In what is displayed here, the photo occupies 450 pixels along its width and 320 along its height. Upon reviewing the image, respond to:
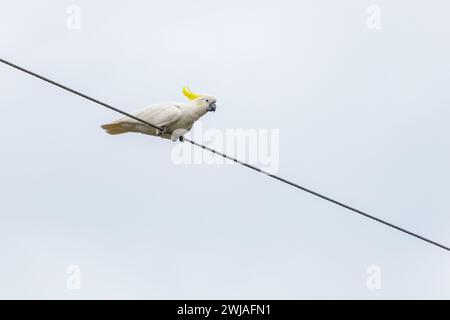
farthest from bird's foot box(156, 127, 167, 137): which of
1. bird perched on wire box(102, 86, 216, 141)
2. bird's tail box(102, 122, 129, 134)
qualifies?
bird's tail box(102, 122, 129, 134)

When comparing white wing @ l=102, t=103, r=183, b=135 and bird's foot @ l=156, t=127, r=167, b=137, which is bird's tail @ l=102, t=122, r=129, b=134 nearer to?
white wing @ l=102, t=103, r=183, b=135

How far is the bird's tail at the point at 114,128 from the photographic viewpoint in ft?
46.9

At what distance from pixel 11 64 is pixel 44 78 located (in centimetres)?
52

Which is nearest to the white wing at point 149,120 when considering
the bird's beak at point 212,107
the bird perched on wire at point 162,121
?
the bird perched on wire at point 162,121

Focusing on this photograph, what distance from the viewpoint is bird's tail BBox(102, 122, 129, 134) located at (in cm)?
1431

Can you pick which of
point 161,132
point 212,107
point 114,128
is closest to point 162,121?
point 161,132

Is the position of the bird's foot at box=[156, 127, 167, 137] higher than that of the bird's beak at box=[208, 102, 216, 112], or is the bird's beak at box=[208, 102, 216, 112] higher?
the bird's beak at box=[208, 102, 216, 112]

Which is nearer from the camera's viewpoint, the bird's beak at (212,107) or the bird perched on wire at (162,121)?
the bird perched on wire at (162,121)

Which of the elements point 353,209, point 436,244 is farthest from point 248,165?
point 436,244

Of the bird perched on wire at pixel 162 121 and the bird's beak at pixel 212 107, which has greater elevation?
the bird's beak at pixel 212 107

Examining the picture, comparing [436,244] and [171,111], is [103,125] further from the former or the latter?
[436,244]

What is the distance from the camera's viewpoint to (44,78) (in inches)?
400

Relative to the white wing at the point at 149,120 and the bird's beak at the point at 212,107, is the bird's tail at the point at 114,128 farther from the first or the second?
the bird's beak at the point at 212,107

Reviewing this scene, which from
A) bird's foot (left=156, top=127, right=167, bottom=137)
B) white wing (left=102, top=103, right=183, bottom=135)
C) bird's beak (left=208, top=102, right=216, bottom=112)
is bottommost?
bird's foot (left=156, top=127, right=167, bottom=137)
